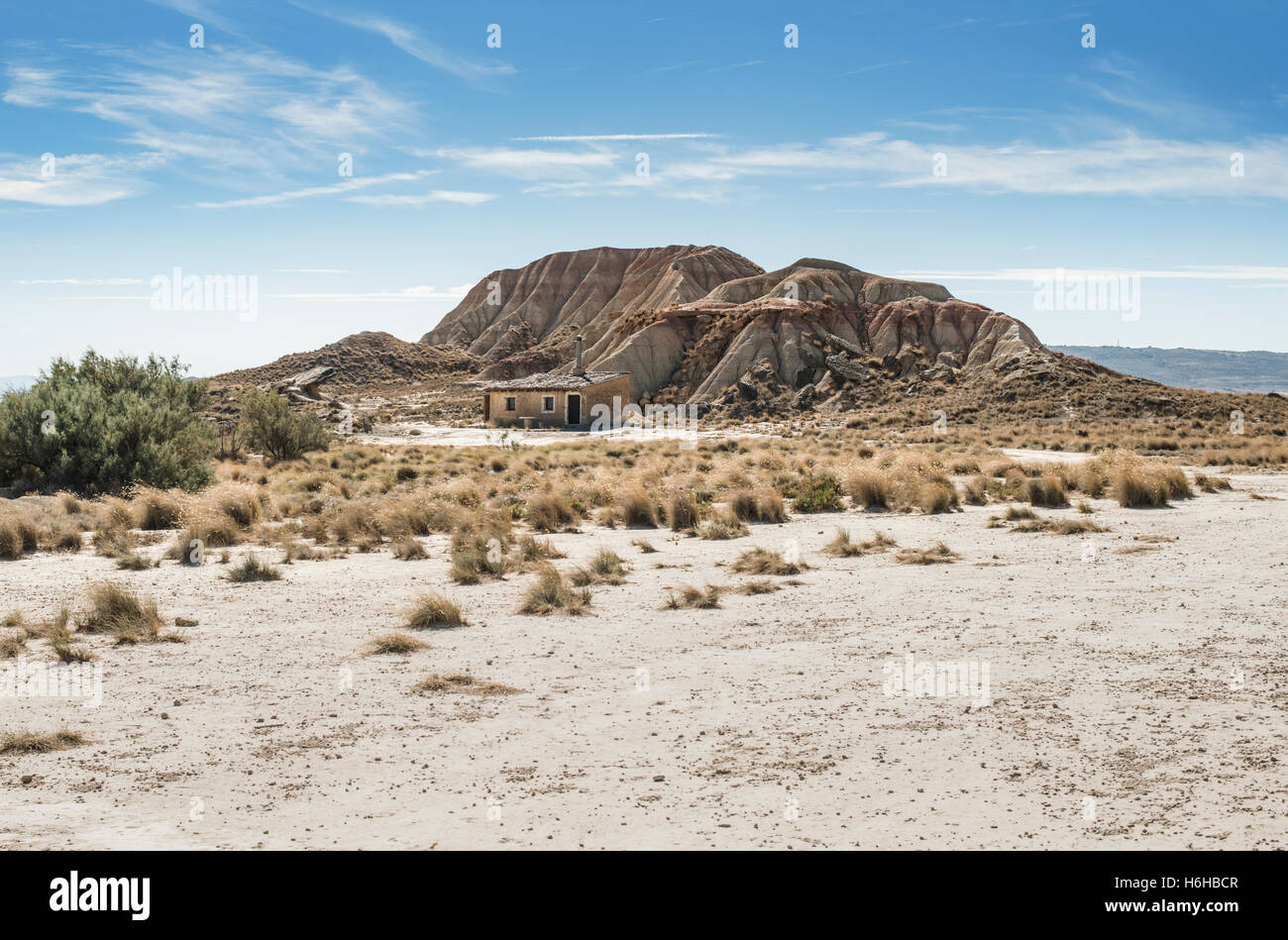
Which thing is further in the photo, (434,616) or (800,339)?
(800,339)

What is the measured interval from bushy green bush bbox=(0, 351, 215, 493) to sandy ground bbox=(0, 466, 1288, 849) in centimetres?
885

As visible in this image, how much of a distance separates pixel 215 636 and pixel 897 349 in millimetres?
67807

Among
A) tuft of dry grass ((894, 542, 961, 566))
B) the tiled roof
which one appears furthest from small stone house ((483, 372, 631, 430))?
tuft of dry grass ((894, 542, 961, 566))

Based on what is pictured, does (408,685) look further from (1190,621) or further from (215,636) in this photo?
(1190,621)

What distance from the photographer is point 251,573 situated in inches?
507

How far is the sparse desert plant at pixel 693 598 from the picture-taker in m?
11.1

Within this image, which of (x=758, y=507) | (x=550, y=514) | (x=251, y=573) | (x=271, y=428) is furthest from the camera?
(x=271, y=428)

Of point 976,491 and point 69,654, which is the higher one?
point 976,491

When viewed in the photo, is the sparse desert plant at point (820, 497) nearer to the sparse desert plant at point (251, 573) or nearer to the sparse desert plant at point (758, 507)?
the sparse desert plant at point (758, 507)

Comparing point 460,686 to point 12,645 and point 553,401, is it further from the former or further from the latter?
point 553,401

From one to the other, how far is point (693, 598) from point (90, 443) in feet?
50.9

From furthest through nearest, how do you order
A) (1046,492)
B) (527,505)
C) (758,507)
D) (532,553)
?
(1046,492) < (527,505) < (758,507) < (532,553)

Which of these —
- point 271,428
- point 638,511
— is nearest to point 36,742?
point 638,511

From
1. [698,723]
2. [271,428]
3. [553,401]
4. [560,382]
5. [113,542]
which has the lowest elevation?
[698,723]
